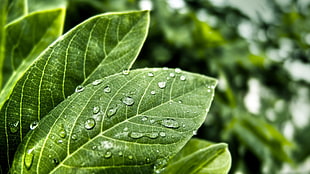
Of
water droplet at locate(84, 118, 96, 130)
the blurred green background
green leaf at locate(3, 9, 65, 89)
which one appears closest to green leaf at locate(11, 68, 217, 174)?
water droplet at locate(84, 118, 96, 130)

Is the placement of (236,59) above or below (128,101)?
below

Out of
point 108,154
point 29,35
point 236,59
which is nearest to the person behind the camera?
point 108,154

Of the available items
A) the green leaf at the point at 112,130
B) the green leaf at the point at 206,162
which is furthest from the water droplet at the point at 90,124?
the green leaf at the point at 206,162

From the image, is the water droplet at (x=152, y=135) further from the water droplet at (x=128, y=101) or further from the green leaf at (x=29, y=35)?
the green leaf at (x=29, y=35)

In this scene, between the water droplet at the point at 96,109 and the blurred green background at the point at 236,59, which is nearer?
the water droplet at the point at 96,109

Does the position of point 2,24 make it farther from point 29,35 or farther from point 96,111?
point 96,111

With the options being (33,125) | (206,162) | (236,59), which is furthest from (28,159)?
(236,59)

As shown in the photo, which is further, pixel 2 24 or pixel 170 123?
pixel 2 24
